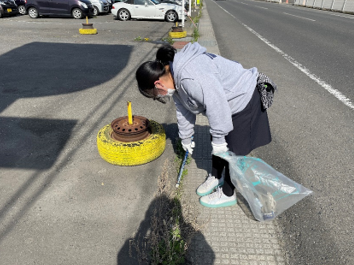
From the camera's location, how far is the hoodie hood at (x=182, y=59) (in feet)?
5.52

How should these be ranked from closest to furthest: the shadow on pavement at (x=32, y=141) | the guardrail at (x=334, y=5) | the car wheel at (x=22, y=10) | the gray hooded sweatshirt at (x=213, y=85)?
the gray hooded sweatshirt at (x=213, y=85) < the shadow on pavement at (x=32, y=141) < the car wheel at (x=22, y=10) < the guardrail at (x=334, y=5)

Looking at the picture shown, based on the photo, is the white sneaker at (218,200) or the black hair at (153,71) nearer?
the black hair at (153,71)

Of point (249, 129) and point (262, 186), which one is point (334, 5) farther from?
point (262, 186)

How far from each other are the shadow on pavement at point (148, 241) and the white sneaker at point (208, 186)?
15.3 inches

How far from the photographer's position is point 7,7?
15016 mm

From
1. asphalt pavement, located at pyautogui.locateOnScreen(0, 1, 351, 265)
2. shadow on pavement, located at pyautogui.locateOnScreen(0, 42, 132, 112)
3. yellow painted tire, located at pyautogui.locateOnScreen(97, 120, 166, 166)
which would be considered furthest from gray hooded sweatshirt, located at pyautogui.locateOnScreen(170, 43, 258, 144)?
shadow on pavement, located at pyautogui.locateOnScreen(0, 42, 132, 112)

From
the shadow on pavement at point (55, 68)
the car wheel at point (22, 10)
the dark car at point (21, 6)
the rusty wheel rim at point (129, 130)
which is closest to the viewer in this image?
the rusty wheel rim at point (129, 130)

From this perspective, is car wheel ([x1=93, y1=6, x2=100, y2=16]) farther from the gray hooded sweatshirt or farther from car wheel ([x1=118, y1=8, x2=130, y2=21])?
the gray hooded sweatshirt

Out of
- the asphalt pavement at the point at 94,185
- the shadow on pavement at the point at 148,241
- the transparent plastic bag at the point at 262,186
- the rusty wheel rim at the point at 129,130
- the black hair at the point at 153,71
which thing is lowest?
the asphalt pavement at the point at 94,185

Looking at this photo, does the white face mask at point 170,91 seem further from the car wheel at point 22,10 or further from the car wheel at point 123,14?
the car wheel at point 22,10

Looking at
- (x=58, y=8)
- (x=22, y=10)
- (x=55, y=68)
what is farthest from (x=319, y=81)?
(x=22, y=10)

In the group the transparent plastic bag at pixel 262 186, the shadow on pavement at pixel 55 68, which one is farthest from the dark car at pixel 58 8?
the transparent plastic bag at pixel 262 186

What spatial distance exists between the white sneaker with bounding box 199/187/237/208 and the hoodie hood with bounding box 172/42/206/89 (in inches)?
43.8

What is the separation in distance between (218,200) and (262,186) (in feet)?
1.78
